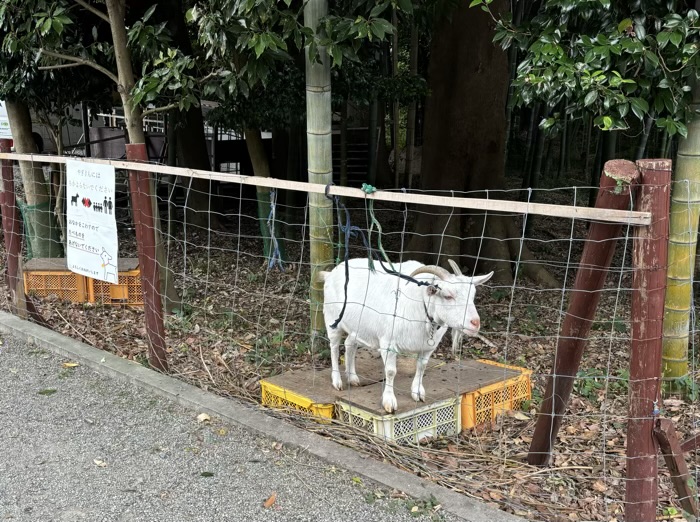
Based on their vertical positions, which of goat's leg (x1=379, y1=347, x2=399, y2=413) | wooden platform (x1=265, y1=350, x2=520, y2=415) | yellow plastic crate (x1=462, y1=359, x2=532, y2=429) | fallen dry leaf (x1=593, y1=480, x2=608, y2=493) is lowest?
fallen dry leaf (x1=593, y1=480, x2=608, y2=493)

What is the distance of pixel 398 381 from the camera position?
4742 mm

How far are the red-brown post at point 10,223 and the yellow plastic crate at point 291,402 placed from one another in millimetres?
3186

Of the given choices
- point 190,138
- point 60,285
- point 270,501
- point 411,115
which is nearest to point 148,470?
point 270,501

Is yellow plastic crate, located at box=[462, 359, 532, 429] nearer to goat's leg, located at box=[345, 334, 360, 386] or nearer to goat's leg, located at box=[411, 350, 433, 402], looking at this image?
goat's leg, located at box=[411, 350, 433, 402]

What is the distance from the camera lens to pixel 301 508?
3498 mm

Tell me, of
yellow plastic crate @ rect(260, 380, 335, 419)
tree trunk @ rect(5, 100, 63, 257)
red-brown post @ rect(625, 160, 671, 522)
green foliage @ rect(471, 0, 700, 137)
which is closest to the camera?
red-brown post @ rect(625, 160, 671, 522)

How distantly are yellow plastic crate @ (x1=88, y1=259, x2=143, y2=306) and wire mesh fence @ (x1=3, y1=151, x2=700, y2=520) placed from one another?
1 centimetres

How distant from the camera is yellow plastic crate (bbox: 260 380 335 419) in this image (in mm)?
4473

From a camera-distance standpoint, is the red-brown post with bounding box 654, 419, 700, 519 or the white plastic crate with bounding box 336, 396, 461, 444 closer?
the red-brown post with bounding box 654, 419, 700, 519

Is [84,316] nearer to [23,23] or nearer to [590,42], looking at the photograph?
[23,23]

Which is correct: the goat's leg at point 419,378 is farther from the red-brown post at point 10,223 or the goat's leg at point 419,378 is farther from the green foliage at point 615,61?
the red-brown post at point 10,223

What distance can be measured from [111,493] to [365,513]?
131 centimetres

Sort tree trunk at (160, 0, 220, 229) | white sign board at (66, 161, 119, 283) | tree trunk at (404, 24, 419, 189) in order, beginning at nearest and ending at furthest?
1. white sign board at (66, 161, 119, 283)
2. tree trunk at (160, 0, 220, 229)
3. tree trunk at (404, 24, 419, 189)

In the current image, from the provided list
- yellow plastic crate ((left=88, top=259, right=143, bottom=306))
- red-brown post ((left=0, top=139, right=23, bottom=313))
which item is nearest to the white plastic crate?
yellow plastic crate ((left=88, top=259, right=143, bottom=306))
